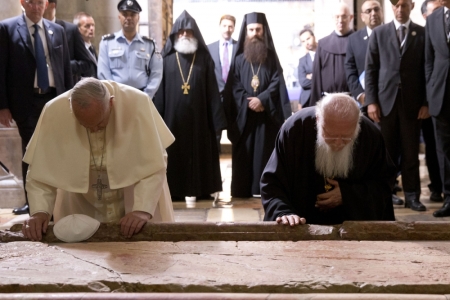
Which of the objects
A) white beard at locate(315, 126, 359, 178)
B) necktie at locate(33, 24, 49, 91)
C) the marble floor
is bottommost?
the marble floor

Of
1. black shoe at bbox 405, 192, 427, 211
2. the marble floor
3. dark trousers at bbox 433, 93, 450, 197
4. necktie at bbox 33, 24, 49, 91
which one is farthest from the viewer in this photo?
black shoe at bbox 405, 192, 427, 211

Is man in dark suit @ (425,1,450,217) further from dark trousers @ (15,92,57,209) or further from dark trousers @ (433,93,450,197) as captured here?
dark trousers @ (15,92,57,209)

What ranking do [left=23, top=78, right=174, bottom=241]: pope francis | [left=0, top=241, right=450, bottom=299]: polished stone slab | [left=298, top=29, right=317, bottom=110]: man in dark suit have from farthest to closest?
1. [left=298, top=29, right=317, bottom=110]: man in dark suit
2. [left=23, top=78, right=174, bottom=241]: pope francis
3. [left=0, top=241, right=450, bottom=299]: polished stone slab

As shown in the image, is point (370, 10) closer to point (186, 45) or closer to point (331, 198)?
point (186, 45)

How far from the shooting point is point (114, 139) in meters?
4.02

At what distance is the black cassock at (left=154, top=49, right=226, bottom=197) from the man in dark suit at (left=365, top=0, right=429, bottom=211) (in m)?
1.83

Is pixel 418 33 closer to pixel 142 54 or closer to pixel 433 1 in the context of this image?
pixel 433 1

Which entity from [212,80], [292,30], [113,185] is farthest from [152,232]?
[292,30]

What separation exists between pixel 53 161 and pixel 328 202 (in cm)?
172

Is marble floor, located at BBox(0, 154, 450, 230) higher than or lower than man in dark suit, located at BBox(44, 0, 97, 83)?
lower

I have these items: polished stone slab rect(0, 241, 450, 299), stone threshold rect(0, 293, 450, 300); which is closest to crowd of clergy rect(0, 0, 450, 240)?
polished stone slab rect(0, 241, 450, 299)

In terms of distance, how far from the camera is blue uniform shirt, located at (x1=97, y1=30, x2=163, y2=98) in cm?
700

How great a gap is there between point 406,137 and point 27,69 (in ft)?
12.4

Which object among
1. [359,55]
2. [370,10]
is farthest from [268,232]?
[370,10]
